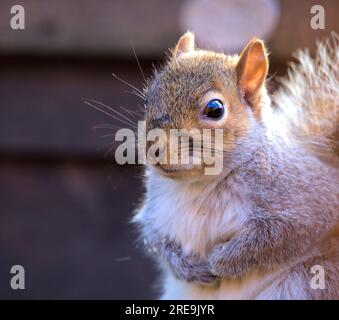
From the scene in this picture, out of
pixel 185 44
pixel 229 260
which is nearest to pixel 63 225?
pixel 185 44

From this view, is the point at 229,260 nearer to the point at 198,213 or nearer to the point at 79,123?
the point at 198,213

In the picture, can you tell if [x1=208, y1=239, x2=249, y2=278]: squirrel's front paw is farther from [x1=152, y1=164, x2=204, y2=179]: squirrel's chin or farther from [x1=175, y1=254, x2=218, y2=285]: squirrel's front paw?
[x1=152, y1=164, x2=204, y2=179]: squirrel's chin

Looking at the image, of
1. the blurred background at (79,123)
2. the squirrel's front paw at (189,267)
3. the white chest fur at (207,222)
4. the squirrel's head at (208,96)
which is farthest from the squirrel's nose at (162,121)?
the blurred background at (79,123)

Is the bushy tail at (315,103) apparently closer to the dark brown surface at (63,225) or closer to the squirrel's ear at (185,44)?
the squirrel's ear at (185,44)

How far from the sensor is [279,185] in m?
1.13

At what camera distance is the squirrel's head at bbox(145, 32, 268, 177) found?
1055mm

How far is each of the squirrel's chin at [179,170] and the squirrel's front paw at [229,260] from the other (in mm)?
133

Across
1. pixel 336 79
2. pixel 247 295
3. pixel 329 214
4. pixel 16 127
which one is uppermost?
pixel 16 127

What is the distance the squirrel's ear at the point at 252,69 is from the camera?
3.64 feet

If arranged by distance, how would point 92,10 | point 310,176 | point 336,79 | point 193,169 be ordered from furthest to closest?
point 92,10
point 336,79
point 310,176
point 193,169

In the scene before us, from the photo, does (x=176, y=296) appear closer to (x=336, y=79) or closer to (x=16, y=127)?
(x=336, y=79)

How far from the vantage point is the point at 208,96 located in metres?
1.08

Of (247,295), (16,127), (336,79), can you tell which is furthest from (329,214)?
(16,127)

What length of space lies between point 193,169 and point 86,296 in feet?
3.88
